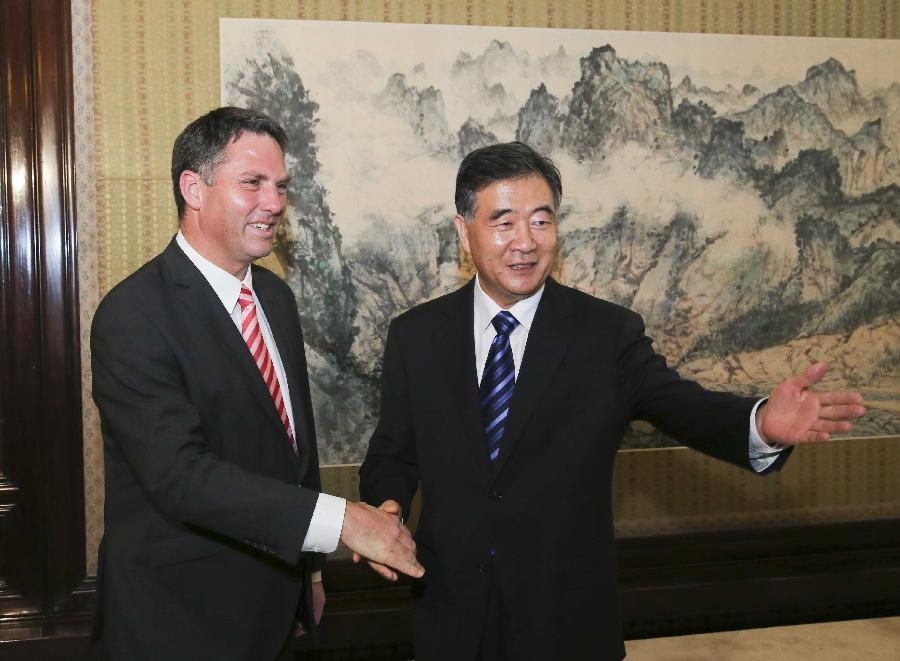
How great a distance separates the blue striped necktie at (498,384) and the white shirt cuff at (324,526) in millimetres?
385

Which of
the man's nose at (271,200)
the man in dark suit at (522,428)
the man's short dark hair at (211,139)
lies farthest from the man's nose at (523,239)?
the man's short dark hair at (211,139)

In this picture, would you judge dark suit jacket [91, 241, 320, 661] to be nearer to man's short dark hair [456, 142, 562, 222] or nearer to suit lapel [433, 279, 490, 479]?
suit lapel [433, 279, 490, 479]

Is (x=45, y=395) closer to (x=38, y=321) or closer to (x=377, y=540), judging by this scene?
(x=38, y=321)

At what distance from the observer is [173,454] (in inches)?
76.4

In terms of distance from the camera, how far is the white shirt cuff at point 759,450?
1974 mm

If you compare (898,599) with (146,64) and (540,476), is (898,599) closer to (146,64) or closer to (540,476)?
(540,476)

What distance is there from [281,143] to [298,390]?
63cm

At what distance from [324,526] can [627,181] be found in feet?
9.46

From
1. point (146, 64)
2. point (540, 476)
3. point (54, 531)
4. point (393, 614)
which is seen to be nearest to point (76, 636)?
point (54, 531)

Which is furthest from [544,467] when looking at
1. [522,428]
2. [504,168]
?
[504,168]

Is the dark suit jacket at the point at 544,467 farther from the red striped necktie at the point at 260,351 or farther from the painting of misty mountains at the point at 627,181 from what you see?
the painting of misty mountains at the point at 627,181

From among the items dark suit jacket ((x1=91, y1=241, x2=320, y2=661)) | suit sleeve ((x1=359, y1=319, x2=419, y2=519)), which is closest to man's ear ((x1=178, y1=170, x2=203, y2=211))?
dark suit jacket ((x1=91, y1=241, x2=320, y2=661))

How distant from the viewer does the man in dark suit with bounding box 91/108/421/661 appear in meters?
1.95

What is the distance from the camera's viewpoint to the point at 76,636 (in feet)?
12.8
